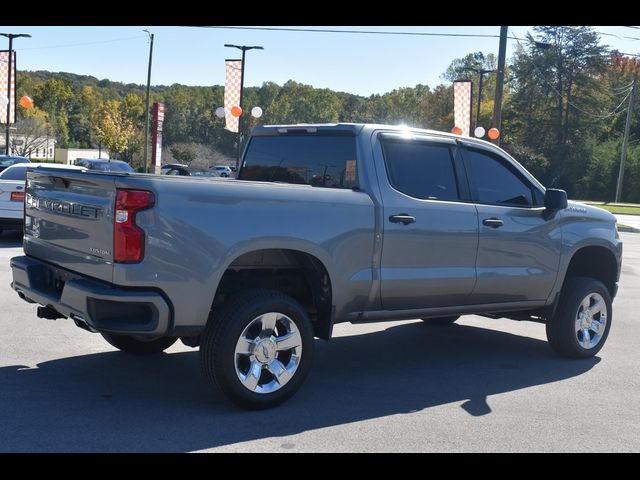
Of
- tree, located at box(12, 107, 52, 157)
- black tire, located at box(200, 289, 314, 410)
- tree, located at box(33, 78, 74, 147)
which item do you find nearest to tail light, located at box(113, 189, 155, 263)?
black tire, located at box(200, 289, 314, 410)

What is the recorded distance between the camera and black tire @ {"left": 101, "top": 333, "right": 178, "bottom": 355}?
6.29 meters

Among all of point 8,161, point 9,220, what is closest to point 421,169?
point 9,220

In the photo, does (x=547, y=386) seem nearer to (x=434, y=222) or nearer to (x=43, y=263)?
(x=434, y=222)

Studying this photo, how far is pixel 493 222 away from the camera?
6.30 meters

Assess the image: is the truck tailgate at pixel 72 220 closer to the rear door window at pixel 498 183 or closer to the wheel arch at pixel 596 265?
the rear door window at pixel 498 183

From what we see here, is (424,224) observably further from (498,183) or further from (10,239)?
(10,239)

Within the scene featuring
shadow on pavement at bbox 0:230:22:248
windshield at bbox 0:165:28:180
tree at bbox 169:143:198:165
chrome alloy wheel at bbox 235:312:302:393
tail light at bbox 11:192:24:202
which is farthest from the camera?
tree at bbox 169:143:198:165

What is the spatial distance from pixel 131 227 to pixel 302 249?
1215mm

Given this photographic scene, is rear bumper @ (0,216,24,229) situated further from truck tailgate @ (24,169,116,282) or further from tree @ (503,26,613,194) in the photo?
tree @ (503,26,613,194)

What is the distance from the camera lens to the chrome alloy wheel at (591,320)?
7.10 metres

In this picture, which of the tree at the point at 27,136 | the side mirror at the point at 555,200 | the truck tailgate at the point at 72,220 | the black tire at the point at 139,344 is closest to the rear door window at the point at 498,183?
the side mirror at the point at 555,200

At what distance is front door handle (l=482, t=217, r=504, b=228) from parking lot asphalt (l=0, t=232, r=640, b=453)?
1303 millimetres
